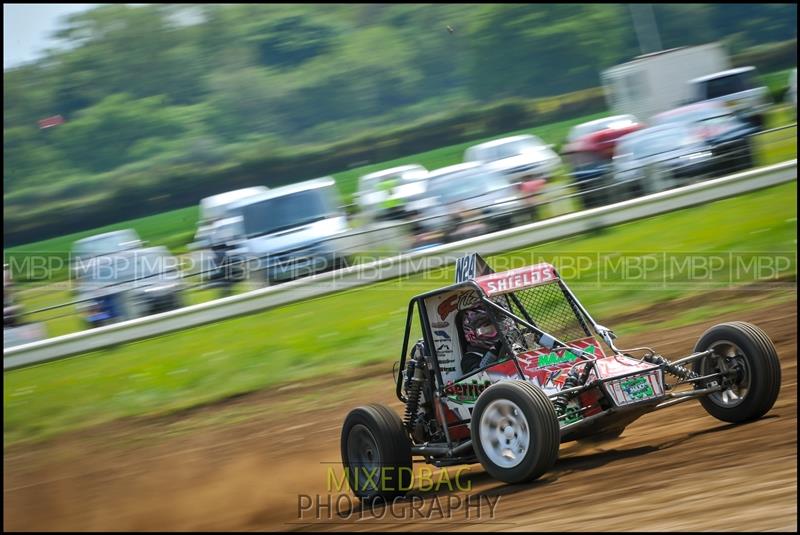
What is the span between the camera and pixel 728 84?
19078 mm

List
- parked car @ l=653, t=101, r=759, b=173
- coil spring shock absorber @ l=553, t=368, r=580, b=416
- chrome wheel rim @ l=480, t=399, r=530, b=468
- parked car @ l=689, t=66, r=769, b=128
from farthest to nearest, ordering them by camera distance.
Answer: parked car @ l=689, t=66, r=769, b=128
parked car @ l=653, t=101, r=759, b=173
coil spring shock absorber @ l=553, t=368, r=580, b=416
chrome wheel rim @ l=480, t=399, r=530, b=468

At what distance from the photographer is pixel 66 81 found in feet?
90.5

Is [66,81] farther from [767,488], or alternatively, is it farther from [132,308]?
[767,488]

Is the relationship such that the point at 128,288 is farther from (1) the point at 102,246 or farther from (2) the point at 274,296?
(2) the point at 274,296

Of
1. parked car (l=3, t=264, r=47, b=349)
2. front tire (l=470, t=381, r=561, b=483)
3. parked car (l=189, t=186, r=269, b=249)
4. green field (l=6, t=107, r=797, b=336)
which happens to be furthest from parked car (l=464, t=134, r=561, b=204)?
front tire (l=470, t=381, r=561, b=483)

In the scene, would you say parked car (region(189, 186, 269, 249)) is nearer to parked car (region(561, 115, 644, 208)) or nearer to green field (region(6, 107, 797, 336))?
green field (region(6, 107, 797, 336))

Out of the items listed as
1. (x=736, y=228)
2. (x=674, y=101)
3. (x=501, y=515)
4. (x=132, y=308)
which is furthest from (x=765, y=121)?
(x=501, y=515)

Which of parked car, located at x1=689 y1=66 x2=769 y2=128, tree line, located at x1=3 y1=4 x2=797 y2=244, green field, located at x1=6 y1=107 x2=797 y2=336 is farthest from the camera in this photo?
tree line, located at x1=3 y1=4 x2=797 y2=244

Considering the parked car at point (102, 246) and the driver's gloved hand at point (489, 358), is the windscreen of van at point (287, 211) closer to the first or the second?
the parked car at point (102, 246)

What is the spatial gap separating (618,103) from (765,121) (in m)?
6.51

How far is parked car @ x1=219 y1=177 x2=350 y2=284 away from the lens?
13.6 meters

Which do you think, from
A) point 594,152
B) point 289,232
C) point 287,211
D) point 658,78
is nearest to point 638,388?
point 289,232

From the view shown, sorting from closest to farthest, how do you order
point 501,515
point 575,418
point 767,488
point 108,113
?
point 767,488, point 501,515, point 575,418, point 108,113

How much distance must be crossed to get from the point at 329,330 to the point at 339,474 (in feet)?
16.4
